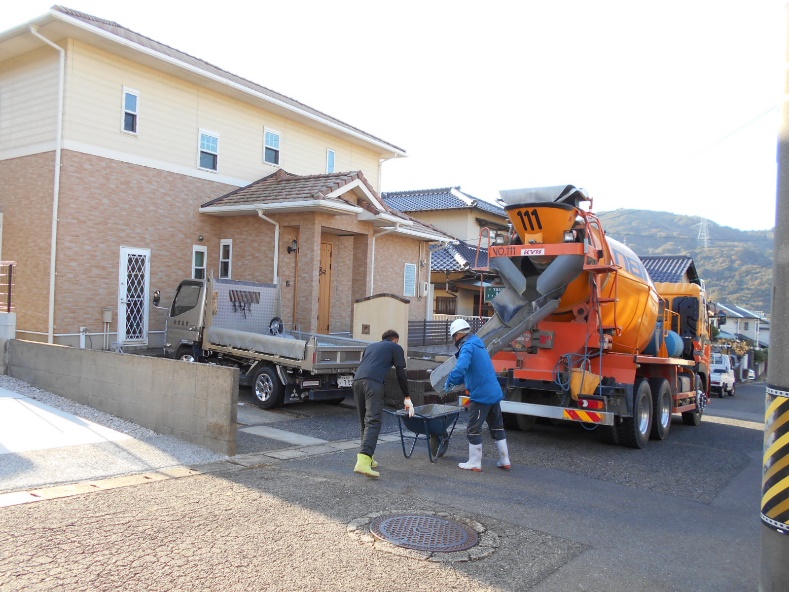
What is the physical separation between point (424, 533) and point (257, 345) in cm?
640

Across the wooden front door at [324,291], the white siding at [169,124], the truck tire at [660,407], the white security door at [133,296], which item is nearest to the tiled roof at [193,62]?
the white siding at [169,124]

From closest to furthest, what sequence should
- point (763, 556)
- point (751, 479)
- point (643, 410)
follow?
point (763, 556)
point (751, 479)
point (643, 410)

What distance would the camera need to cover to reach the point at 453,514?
5.88m

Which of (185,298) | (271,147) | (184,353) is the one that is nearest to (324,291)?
(271,147)

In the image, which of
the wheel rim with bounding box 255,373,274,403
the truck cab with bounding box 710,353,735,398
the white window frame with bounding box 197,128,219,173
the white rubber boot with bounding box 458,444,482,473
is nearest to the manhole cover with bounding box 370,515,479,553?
the white rubber boot with bounding box 458,444,482,473

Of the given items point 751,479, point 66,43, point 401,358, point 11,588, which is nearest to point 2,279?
point 66,43

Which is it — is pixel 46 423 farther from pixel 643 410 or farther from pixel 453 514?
pixel 643 410

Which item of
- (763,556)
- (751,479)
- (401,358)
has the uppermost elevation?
(401,358)

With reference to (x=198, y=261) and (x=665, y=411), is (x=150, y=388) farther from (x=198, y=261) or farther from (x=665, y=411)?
(x=198, y=261)

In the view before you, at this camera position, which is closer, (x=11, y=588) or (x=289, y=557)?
(x=11, y=588)

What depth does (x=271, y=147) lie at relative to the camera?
19.0 meters

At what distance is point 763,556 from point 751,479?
16.9 ft

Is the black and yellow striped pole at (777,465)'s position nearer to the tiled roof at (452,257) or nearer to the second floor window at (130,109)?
the second floor window at (130,109)

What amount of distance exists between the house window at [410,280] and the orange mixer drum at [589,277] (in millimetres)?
10727
